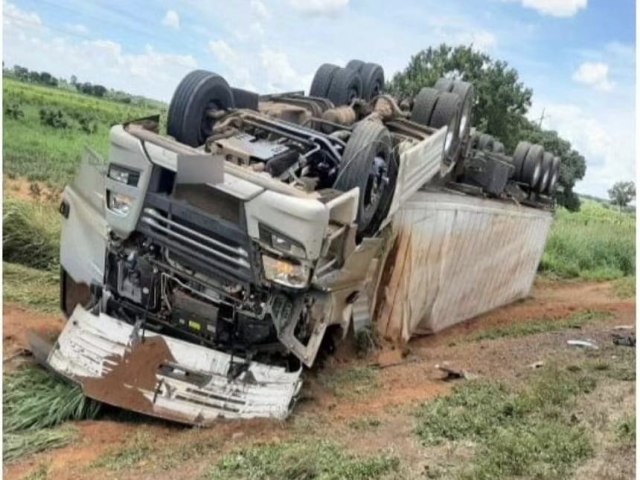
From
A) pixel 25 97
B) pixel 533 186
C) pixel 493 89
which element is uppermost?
pixel 493 89

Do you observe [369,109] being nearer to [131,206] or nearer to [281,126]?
[281,126]

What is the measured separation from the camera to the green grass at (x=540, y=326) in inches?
335

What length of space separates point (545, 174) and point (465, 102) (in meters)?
3.62

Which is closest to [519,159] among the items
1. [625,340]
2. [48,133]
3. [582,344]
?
[625,340]

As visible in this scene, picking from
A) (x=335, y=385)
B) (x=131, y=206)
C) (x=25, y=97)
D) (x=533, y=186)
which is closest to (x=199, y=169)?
(x=131, y=206)

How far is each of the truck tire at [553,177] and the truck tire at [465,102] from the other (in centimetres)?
353

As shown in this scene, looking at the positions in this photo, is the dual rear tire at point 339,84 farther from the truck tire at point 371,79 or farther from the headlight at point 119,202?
the headlight at point 119,202

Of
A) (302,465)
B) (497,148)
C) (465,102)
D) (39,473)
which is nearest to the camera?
(302,465)

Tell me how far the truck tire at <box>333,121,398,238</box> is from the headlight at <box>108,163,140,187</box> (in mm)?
1351

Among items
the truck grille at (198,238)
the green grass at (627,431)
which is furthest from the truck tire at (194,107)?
the green grass at (627,431)

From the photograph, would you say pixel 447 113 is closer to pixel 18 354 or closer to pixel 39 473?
pixel 18 354

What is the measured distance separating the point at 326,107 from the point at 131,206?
2.87 m

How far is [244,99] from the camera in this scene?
22.3ft

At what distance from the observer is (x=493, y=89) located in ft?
86.1
